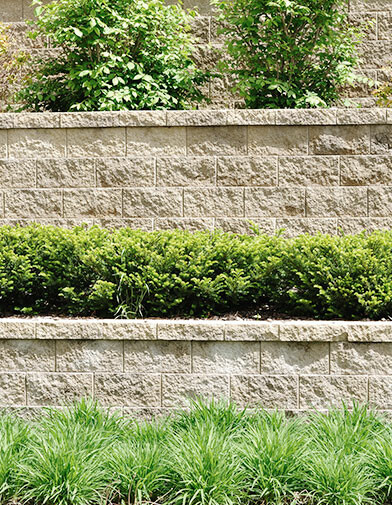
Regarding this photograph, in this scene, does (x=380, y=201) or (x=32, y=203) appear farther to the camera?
(x=32, y=203)

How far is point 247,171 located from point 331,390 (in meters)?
2.40

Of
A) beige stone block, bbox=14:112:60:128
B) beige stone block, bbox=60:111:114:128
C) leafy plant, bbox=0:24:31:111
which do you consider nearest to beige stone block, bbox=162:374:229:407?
beige stone block, bbox=60:111:114:128

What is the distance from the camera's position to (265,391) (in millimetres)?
4762

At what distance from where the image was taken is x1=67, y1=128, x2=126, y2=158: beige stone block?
624 centimetres

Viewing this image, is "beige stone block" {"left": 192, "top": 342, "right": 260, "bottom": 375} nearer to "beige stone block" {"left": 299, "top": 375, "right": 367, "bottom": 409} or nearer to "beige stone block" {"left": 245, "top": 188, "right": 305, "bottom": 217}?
"beige stone block" {"left": 299, "top": 375, "right": 367, "bottom": 409}

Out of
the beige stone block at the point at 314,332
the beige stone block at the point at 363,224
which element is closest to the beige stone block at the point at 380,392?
the beige stone block at the point at 314,332

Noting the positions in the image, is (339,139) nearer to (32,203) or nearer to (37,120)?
(37,120)

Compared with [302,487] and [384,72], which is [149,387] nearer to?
[302,487]

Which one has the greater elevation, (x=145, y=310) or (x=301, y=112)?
(x=301, y=112)

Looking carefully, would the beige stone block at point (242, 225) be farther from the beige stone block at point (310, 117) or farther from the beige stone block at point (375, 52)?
the beige stone block at point (375, 52)

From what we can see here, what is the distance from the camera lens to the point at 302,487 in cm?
369

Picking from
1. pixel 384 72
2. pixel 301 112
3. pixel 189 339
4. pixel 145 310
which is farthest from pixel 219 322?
pixel 384 72

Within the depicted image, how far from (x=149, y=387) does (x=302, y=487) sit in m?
1.54

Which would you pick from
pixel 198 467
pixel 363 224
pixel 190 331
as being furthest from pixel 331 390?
pixel 363 224
